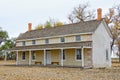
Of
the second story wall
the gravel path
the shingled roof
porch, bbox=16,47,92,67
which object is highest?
the shingled roof

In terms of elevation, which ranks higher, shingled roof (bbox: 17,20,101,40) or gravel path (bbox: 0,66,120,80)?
shingled roof (bbox: 17,20,101,40)

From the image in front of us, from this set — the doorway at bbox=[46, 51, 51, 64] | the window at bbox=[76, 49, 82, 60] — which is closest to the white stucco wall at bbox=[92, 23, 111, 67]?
the window at bbox=[76, 49, 82, 60]

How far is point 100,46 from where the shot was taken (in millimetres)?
34812

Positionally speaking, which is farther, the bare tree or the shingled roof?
the bare tree

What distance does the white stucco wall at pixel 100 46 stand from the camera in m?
33.8

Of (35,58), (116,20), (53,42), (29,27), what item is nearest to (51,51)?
(53,42)

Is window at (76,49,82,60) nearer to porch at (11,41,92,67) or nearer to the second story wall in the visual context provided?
porch at (11,41,92,67)

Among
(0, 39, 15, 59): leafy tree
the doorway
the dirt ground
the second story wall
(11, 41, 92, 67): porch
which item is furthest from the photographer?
(0, 39, 15, 59): leafy tree

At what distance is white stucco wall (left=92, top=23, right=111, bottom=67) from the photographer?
33781 millimetres

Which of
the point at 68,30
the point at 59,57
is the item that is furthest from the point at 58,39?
the point at 59,57

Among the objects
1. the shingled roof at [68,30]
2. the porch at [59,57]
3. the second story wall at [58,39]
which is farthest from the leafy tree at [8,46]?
the porch at [59,57]

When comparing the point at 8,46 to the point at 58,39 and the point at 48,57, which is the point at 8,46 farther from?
the point at 58,39

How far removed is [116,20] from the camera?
55438 mm

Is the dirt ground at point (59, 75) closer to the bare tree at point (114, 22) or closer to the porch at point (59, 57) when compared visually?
the porch at point (59, 57)
